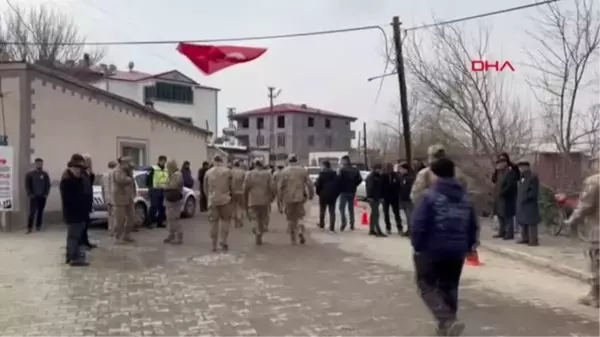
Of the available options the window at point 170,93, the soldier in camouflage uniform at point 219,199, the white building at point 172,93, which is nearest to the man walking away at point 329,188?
the soldier in camouflage uniform at point 219,199

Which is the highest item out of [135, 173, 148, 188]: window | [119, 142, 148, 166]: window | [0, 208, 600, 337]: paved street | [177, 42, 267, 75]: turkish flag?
[177, 42, 267, 75]: turkish flag

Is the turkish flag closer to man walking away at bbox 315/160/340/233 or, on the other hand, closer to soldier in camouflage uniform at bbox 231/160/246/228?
soldier in camouflage uniform at bbox 231/160/246/228

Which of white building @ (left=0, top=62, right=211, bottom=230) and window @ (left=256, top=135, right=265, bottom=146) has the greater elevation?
window @ (left=256, top=135, right=265, bottom=146)

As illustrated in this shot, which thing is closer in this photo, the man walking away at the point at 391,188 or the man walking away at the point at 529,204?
the man walking away at the point at 529,204

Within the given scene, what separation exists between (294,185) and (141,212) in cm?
574

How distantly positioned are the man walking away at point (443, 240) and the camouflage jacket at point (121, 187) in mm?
8824

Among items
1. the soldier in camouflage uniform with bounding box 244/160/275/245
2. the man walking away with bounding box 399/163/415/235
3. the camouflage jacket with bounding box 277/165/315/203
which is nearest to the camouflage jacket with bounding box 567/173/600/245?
the camouflage jacket with bounding box 277/165/315/203

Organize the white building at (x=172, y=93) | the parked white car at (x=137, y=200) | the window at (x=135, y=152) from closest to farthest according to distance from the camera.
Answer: the parked white car at (x=137, y=200)
the window at (x=135, y=152)
the white building at (x=172, y=93)

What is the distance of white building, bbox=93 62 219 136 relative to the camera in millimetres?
62281

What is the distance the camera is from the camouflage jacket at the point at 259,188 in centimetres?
1503

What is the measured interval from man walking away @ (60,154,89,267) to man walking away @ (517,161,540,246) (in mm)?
8065

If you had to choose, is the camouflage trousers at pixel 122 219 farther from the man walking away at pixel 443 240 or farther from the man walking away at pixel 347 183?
the man walking away at pixel 443 240

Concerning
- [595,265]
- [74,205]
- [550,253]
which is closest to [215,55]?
[74,205]

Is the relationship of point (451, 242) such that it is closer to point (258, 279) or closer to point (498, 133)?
point (258, 279)
